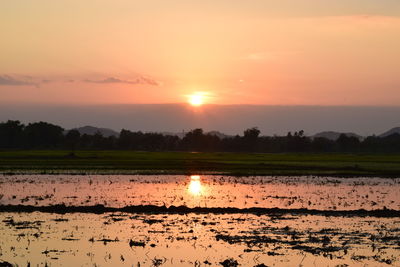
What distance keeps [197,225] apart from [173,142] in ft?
457

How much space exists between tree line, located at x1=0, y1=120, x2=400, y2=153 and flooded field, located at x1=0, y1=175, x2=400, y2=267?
104 metres

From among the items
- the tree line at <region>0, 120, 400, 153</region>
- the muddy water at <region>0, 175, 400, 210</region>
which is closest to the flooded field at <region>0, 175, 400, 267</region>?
the muddy water at <region>0, 175, 400, 210</region>

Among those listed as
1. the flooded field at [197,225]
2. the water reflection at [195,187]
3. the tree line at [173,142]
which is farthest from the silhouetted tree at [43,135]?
the flooded field at [197,225]

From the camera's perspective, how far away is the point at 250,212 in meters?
24.8

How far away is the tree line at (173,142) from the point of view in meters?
139

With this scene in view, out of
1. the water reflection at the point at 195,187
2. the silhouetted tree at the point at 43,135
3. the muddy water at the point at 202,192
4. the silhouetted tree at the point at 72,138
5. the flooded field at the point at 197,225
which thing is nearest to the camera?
the flooded field at the point at 197,225

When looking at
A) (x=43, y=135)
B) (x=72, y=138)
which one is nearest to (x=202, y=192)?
(x=43, y=135)

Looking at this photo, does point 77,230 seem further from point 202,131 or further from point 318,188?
point 202,131

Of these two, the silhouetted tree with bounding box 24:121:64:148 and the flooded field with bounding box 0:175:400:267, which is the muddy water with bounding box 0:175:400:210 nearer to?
the flooded field with bounding box 0:175:400:267

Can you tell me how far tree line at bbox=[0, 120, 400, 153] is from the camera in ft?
456

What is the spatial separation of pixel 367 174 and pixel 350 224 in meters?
31.7

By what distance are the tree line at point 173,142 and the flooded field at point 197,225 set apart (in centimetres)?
10357

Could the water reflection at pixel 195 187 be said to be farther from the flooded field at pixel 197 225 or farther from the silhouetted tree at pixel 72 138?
the silhouetted tree at pixel 72 138

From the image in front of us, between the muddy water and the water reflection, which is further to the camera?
the water reflection
